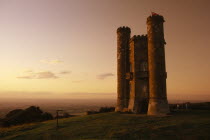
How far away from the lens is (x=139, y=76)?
1218 inches

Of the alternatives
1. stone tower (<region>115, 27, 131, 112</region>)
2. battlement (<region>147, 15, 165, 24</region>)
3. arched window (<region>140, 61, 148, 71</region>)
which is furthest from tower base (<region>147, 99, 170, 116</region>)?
battlement (<region>147, 15, 165, 24</region>)

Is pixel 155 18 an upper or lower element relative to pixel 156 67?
upper

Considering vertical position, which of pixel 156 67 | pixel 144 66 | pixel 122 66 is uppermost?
pixel 122 66

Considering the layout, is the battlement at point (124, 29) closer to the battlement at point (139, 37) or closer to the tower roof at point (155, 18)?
the battlement at point (139, 37)

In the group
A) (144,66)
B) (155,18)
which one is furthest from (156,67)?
(155,18)

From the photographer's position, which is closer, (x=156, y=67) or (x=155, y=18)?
(x=156, y=67)

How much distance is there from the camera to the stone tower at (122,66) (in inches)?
1351

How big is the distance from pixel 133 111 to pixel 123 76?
25.5ft

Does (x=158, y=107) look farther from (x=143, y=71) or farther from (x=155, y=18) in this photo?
(x=155, y=18)

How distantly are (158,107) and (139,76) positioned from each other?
21.3 ft

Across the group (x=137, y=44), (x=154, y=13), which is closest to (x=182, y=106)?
(x=137, y=44)

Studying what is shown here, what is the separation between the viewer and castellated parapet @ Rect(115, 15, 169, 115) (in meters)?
27.5

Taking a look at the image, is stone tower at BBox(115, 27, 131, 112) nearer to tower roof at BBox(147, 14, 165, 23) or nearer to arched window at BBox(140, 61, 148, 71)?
arched window at BBox(140, 61, 148, 71)

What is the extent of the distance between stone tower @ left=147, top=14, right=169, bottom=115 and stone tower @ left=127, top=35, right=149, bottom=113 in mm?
2286
